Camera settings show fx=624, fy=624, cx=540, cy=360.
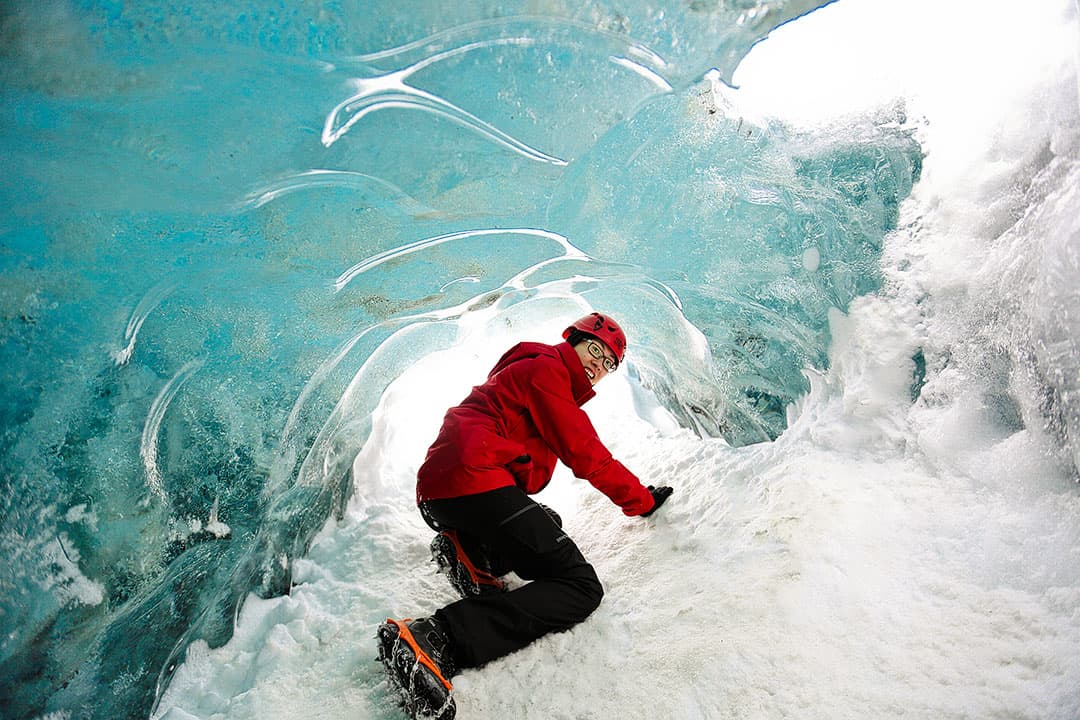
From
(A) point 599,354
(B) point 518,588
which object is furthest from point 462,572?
(A) point 599,354

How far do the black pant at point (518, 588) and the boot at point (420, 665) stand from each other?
0.05m

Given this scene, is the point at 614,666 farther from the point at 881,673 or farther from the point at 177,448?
the point at 177,448

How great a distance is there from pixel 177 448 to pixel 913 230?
272cm

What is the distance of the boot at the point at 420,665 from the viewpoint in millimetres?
Result: 1771

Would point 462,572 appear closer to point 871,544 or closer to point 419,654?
point 419,654

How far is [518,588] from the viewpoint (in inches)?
84.8

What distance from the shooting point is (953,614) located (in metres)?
1.65

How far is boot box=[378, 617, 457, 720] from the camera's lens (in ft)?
5.81

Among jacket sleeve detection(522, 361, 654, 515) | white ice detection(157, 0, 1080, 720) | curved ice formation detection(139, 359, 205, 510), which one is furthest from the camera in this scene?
jacket sleeve detection(522, 361, 654, 515)

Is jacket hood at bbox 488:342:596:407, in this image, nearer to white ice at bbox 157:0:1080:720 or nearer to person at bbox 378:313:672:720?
person at bbox 378:313:672:720

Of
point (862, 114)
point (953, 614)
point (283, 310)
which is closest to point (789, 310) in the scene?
point (862, 114)

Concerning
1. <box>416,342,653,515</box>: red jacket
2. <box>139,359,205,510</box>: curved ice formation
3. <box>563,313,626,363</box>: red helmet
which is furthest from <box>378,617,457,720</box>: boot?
<box>563,313,626,363</box>: red helmet

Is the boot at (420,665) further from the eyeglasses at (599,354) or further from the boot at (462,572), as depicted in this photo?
the eyeglasses at (599,354)

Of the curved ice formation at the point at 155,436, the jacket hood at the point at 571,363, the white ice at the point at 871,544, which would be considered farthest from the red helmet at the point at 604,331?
the curved ice formation at the point at 155,436
